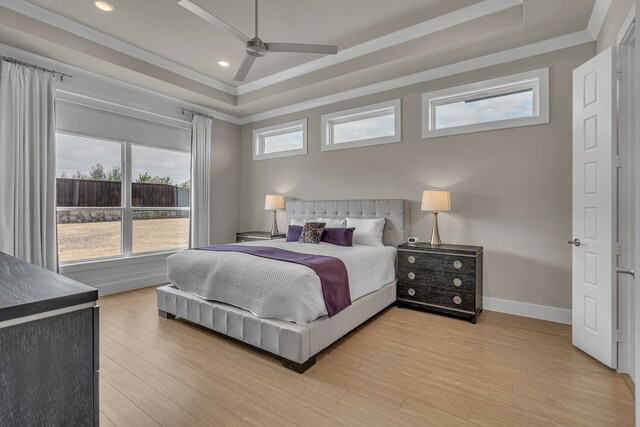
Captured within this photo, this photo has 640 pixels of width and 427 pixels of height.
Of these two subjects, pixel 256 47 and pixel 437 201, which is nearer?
pixel 256 47

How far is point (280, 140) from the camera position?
5.80 m

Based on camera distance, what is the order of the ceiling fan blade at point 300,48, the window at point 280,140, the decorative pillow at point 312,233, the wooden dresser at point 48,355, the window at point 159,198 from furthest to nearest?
the window at point 280,140 → the window at point 159,198 → the decorative pillow at point 312,233 → the ceiling fan blade at point 300,48 → the wooden dresser at point 48,355

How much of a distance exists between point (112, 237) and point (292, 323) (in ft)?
11.7

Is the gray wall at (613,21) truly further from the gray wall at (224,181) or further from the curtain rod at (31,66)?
the curtain rod at (31,66)

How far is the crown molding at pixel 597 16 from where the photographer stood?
2.68 meters

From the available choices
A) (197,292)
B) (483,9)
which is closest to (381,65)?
(483,9)

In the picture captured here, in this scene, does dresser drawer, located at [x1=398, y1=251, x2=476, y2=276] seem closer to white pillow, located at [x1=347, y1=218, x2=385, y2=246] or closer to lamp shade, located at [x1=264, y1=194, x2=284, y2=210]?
white pillow, located at [x1=347, y1=218, x2=385, y2=246]

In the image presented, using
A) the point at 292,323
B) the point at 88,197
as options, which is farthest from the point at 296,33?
the point at 88,197

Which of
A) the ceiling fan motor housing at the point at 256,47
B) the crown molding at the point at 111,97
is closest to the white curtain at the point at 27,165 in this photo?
the crown molding at the point at 111,97

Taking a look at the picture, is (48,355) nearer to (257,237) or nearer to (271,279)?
(271,279)

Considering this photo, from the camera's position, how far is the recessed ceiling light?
306 cm

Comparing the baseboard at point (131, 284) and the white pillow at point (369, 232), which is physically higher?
the white pillow at point (369, 232)

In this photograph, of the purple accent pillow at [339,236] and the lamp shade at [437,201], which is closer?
the lamp shade at [437,201]

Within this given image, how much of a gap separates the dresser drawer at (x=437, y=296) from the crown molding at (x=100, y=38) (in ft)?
13.9
